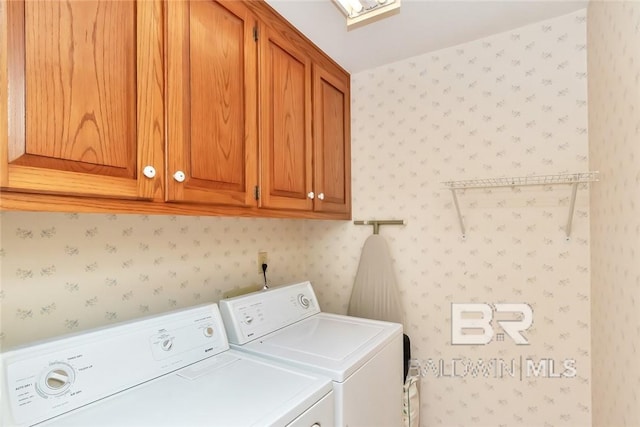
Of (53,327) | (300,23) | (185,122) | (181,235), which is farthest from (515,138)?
(53,327)

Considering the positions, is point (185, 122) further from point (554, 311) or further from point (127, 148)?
point (554, 311)

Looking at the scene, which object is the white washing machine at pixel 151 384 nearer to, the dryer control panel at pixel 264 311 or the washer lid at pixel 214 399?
the washer lid at pixel 214 399

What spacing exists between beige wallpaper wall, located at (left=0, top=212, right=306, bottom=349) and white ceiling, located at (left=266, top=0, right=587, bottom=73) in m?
1.10

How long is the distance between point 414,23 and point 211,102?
112 cm

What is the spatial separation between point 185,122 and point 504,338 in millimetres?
1818

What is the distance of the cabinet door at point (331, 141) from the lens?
5.91 feet

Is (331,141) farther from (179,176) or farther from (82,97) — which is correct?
(82,97)

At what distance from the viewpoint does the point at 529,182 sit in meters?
1.62

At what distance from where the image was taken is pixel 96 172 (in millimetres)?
841

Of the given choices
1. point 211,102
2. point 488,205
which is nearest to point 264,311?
point 211,102

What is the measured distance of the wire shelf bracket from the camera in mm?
1449

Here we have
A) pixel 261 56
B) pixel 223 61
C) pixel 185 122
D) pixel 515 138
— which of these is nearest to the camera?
pixel 185 122

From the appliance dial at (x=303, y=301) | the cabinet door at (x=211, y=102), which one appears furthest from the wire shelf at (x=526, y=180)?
the cabinet door at (x=211, y=102)

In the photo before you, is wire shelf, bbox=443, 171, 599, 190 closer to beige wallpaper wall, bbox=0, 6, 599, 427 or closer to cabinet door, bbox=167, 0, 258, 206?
beige wallpaper wall, bbox=0, 6, 599, 427
